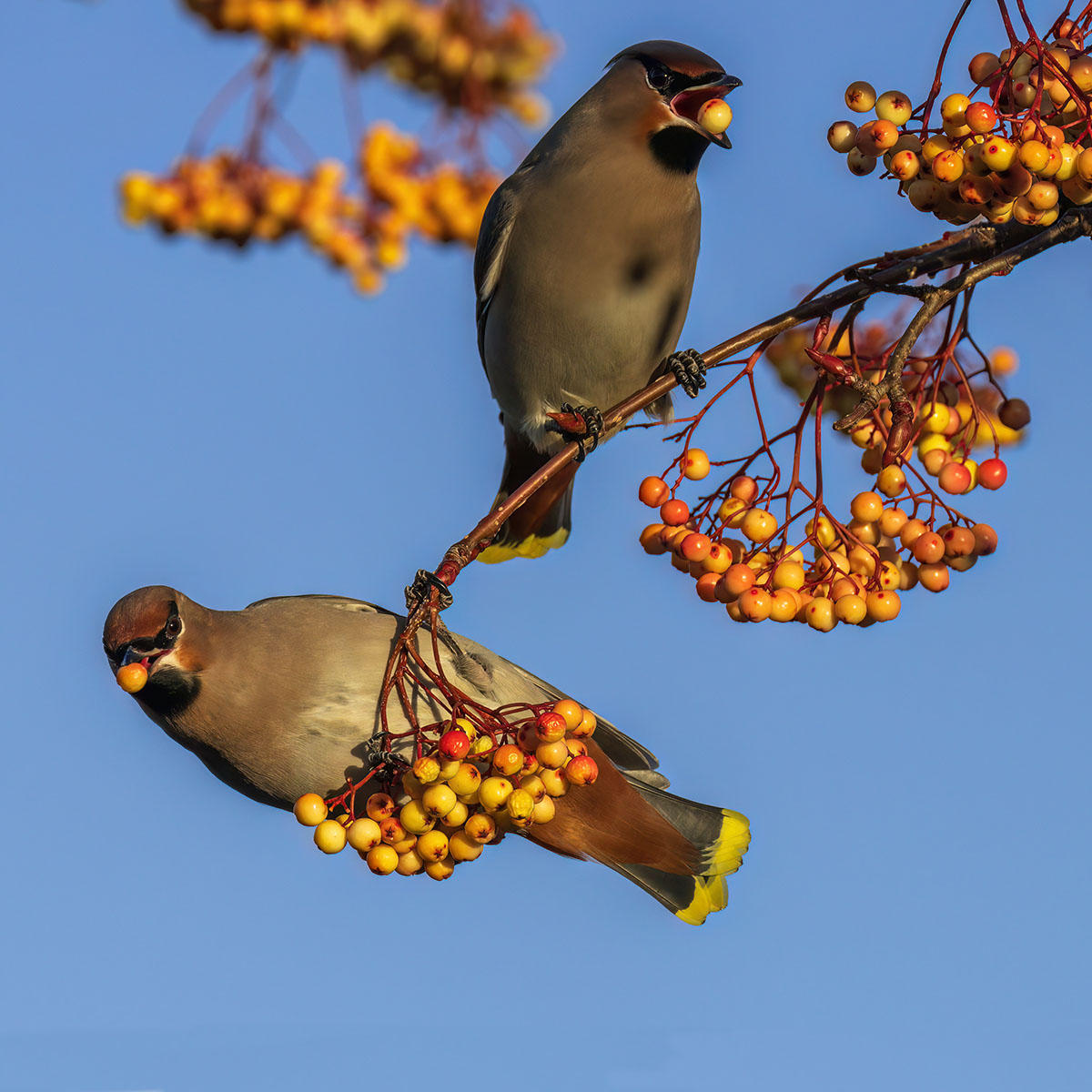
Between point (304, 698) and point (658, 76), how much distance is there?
5.37 feet

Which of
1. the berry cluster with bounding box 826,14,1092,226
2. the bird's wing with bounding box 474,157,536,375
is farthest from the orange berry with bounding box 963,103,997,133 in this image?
the bird's wing with bounding box 474,157,536,375

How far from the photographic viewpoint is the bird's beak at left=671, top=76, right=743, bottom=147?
10.6 feet

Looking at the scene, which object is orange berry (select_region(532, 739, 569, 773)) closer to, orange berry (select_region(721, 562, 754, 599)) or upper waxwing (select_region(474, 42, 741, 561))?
orange berry (select_region(721, 562, 754, 599))

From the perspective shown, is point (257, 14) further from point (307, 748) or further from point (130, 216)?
point (307, 748)

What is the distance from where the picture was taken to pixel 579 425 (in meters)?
3.30

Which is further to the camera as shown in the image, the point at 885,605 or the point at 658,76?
the point at 658,76

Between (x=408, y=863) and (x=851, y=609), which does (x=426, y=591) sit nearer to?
(x=408, y=863)

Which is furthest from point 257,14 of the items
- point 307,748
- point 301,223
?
point 307,748

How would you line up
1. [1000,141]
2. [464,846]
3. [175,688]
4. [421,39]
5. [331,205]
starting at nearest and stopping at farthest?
[1000,141] < [464,846] < [175,688] < [421,39] < [331,205]

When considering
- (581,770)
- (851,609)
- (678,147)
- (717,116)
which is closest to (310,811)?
(581,770)

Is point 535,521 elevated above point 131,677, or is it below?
above

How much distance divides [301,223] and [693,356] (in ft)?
9.55

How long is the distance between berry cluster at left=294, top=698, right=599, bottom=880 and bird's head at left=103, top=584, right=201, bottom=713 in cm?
73

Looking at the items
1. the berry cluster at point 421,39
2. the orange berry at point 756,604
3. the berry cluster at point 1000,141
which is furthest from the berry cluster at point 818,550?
the berry cluster at point 421,39
